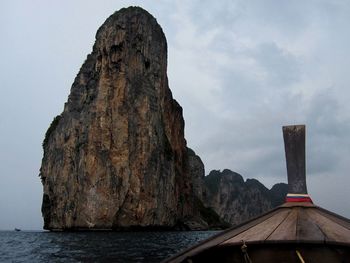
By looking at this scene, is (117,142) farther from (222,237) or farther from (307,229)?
(307,229)

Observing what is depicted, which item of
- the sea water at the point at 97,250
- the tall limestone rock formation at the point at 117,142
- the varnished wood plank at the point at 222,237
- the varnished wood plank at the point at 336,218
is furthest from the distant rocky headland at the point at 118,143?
the varnished wood plank at the point at 336,218

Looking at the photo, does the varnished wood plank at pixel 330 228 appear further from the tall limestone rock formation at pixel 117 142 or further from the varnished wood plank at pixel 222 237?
the tall limestone rock formation at pixel 117 142

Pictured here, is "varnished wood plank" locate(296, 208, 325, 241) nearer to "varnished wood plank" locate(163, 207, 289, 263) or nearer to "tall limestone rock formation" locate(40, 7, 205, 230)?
"varnished wood plank" locate(163, 207, 289, 263)

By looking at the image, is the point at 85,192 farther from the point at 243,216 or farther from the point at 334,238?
the point at 243,216

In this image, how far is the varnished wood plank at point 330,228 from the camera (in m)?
2.90

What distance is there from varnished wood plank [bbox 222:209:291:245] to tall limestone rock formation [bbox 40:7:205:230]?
68819 mm

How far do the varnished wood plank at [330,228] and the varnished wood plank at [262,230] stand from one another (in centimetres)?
19

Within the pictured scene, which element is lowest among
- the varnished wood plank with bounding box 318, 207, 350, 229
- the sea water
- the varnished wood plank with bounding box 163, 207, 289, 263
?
the sea water

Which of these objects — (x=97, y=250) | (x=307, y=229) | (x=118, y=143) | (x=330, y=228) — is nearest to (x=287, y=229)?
(x=307, y=229)

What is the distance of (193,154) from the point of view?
155250 mm

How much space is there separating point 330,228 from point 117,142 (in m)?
73.1

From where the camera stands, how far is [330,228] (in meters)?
3.07

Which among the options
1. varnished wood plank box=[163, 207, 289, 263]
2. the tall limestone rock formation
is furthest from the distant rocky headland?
varnished wood plank box=[163, 207, 289, 263]

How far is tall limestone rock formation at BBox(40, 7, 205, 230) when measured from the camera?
7275cm
